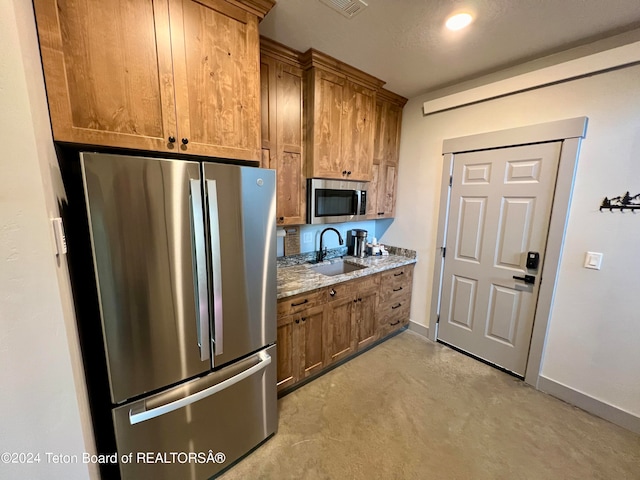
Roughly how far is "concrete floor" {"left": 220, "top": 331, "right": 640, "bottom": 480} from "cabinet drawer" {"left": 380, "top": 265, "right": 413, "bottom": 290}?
80cm

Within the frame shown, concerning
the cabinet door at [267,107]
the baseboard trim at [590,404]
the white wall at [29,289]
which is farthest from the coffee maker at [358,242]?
the white wall at [29,289]

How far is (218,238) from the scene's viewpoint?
3.99 ft

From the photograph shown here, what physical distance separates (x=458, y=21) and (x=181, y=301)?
2.24m

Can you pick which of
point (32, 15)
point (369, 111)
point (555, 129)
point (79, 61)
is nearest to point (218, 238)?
point (79, 61)

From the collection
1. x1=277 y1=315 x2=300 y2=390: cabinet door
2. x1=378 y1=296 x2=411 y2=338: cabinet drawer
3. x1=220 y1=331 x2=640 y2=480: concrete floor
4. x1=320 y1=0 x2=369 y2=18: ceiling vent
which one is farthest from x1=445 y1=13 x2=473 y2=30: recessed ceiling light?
x1=220 y1=331 x2=640 y2=480: concrete floor

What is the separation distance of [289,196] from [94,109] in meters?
1.26

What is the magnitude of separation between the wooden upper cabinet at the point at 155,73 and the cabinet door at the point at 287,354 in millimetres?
1175

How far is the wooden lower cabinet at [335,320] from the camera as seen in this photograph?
1.89 meters

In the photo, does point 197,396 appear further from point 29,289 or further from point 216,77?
point 216,77

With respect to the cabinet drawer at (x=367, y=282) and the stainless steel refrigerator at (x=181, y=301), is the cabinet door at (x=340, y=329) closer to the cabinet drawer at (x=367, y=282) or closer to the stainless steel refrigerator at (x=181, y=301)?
the cabinet drawer at (x=367, y=282)

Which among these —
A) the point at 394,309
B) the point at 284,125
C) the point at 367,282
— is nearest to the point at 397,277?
the point at 394,309

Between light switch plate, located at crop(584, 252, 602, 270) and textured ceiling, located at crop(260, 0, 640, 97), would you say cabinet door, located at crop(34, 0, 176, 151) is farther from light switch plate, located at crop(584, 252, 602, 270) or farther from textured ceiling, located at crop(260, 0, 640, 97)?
light switch plate, located at crop(584, 252, 602, 270)

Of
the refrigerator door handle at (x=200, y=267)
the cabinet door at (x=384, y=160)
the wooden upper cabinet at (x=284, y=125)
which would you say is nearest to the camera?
the refrigerator door handle at (x=200, y=267)

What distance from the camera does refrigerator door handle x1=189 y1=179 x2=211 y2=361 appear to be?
3.71 feet
